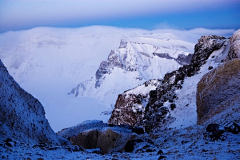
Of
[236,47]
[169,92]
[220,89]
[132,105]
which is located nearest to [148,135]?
[220,89]

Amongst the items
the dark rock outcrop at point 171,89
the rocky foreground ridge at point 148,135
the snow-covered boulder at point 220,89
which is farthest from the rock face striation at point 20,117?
the dark rock outcrop at point 171,89

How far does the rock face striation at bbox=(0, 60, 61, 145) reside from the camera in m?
19.4

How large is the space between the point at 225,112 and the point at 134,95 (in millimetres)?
53940

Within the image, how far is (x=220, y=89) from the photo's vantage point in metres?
28.1

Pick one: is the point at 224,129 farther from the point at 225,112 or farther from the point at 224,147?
the point at 225,112

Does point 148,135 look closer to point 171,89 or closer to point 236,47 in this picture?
point 236,47

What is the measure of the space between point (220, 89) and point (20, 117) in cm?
2083

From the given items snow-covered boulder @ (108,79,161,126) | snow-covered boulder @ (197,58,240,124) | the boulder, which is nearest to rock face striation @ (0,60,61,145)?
the boulder

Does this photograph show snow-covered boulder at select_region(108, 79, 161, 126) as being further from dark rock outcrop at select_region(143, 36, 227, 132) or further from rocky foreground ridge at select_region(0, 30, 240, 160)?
rocky foreground ridge at select_region(0, 30, 240, 160)

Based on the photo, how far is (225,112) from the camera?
24.1 m

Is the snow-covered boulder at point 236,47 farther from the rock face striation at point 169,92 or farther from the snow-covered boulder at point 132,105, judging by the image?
the snow-covered boulder at point 132,105

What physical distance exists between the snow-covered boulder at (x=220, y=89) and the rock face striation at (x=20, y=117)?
17.2m

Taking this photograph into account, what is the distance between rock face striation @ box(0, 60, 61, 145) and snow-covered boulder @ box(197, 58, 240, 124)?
56.6ft

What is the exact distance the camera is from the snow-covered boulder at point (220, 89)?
27078mm
